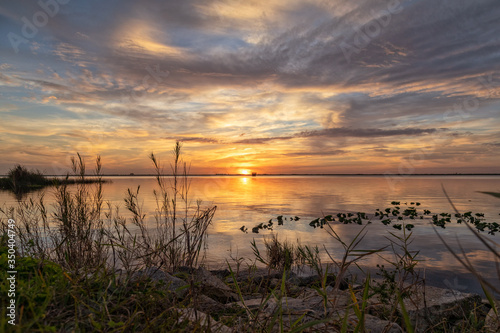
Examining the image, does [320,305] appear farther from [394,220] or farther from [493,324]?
[394,220]

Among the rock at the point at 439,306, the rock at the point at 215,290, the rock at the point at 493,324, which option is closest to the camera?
the rock at the point at 493,324

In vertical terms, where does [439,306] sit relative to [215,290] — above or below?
below

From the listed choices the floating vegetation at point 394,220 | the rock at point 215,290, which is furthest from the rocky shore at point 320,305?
the floating vegetation at point 394,220

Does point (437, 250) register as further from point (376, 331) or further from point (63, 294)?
point (63, 294)

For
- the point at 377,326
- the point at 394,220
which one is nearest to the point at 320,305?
the point at 377,326

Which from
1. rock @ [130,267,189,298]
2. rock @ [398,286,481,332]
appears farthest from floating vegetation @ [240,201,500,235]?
rock @ [130,267,189,298]

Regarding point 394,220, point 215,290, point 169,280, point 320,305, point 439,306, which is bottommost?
point 394,220

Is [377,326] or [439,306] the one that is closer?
[377,326]

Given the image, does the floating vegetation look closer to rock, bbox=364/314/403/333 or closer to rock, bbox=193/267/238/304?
rock, bbox=193/267/238/304

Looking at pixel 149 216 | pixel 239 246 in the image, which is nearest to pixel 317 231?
pixel 239 246

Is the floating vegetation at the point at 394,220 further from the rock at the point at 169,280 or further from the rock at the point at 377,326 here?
the rock at the point at 169,280

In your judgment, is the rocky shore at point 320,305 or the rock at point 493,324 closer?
the rock at point 493,324

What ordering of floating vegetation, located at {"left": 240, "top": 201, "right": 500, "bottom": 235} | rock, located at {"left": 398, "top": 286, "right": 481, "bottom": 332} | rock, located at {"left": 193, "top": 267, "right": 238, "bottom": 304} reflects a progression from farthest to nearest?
floating vegetation, located at {"left": 240, "top": 201, "right": 500, "bottom": 235}, rock, located at {"left": 193, "top": 267, "right": 238, "bottom": 304}, rock, located at {"left": 398, "top": 286, "right": 481, "bottom": 332}

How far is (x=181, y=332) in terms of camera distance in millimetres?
2131
